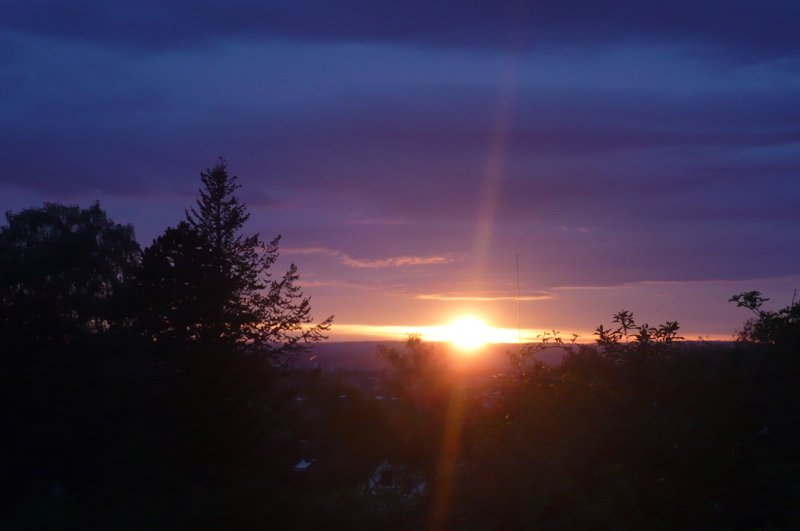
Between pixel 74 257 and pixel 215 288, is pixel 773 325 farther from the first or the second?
pixel 74 257

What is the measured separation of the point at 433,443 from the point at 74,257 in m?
35.4

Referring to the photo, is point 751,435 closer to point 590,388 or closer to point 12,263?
point 590,388

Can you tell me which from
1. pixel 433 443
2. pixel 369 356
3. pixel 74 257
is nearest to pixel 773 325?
pixel 433 443

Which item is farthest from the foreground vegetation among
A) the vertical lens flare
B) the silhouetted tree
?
the silhouetted tree

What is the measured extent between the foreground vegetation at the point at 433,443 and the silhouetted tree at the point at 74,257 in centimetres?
1586

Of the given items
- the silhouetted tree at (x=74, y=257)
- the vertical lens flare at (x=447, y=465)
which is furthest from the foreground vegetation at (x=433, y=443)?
the silhouetted tree at (x=74, y=257)

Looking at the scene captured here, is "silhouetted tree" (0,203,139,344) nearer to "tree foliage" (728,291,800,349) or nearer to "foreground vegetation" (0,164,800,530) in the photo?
"foreground vegetation" (0,164,800,530)

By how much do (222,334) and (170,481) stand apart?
1938 centimetres

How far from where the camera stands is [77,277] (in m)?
39.2

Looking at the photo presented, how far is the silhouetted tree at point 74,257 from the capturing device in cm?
3259

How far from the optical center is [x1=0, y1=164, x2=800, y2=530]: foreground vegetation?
734 centimetres

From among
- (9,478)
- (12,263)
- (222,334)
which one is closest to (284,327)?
(222,334)

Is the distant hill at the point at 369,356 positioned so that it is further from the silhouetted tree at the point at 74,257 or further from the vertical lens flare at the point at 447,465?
the silhouetted tree at the point at 74,257

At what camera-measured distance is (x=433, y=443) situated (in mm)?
9477
